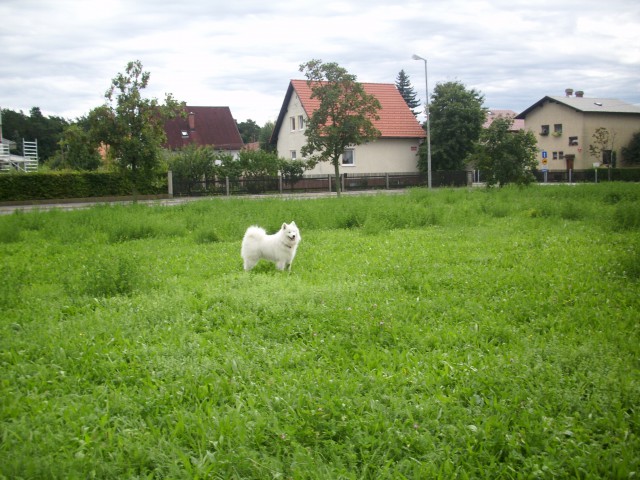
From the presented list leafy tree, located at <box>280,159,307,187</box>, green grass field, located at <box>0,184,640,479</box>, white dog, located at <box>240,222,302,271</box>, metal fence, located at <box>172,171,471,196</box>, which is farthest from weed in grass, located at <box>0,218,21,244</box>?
leafy tree, located at <box>280,159,307,187</box>

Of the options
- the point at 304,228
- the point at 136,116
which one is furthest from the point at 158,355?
the point at 136,116

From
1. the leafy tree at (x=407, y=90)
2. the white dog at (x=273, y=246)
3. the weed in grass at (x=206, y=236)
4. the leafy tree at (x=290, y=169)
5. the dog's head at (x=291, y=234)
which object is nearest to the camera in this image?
the dog's head at (x=291, y=234)

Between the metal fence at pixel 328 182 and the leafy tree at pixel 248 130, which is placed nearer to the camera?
the metal fence at pixel 328 182

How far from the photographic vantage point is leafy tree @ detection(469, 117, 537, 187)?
25844mm

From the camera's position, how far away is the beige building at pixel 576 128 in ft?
179

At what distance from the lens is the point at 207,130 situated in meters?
61.7

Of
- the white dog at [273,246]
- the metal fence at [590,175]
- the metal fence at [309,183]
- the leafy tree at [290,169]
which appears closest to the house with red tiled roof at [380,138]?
the metal fence at [309,183]

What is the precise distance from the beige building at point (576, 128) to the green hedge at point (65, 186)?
4166cm

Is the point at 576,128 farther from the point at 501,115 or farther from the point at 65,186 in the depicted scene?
the point at 65,186

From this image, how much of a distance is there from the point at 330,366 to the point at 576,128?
57882 millimetres

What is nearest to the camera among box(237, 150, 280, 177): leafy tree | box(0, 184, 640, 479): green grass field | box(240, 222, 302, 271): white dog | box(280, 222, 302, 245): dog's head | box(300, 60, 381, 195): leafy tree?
box(0, 184, 640, 479): green grass field

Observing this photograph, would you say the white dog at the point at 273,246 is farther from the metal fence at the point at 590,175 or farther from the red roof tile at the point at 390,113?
the metal fence at the point at 590,175

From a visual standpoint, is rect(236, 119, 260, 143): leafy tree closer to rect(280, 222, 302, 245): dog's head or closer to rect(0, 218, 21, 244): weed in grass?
rect(0, 218, 21, 244): weed in grass

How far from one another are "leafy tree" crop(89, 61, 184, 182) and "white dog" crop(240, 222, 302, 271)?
16495 millimetres
